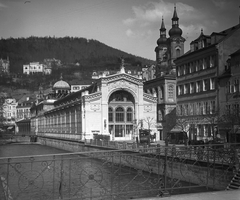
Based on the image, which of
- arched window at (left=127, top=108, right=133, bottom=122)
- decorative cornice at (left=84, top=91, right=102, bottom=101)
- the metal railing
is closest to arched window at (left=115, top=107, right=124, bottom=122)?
arched window at (left=127, top=108, right=133, bottom=122)

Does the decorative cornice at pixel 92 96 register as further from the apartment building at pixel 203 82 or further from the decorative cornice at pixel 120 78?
the apartment building at pixel 203 82

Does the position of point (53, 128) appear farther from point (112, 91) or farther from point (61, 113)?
point (112, 91)

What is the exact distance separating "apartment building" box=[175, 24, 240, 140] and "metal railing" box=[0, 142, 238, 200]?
1804 centimetres

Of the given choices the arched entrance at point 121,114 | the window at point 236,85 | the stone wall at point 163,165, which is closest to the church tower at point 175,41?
the arched entrance at point 121,114

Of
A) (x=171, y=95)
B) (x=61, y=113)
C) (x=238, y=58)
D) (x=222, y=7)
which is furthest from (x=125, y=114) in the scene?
(x=222, y=7)

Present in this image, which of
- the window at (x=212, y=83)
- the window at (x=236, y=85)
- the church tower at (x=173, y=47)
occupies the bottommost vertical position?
the window at (x=236, y=85)

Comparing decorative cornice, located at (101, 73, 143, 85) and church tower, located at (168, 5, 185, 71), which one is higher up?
church tower, located at (168, 5, 185, 71)

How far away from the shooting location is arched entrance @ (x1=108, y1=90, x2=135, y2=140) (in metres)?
73.8

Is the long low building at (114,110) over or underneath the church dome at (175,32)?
underneath

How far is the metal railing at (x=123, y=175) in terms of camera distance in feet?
44.0

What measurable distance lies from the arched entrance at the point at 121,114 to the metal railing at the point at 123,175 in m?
35.3

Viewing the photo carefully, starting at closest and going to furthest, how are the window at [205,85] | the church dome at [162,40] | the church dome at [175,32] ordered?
the window at [205,85] → the church dome at [175,32] → the church dome at [162,40]

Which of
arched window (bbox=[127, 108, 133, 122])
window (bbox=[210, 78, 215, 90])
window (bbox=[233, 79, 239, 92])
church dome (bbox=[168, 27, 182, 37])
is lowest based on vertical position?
arched window (bbox=[127, 108, 133, 122])

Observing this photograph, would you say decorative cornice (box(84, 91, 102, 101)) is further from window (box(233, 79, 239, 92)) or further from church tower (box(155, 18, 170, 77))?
window (box(233, 79, 239, 92))
